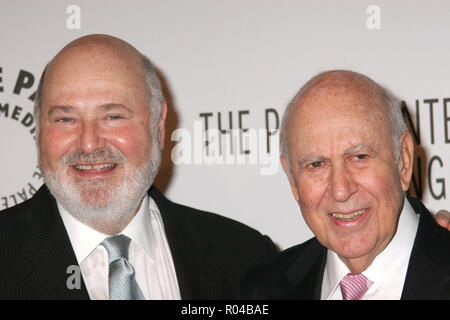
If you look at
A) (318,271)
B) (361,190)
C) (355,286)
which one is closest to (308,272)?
(318,271)

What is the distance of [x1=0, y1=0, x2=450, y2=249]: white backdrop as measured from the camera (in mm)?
2389

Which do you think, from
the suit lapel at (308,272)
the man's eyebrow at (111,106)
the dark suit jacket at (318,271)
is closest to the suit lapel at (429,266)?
the dark suit jacket at (318,271)

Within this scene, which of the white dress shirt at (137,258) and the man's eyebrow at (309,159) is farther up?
the man's eyebrow at (309,159)

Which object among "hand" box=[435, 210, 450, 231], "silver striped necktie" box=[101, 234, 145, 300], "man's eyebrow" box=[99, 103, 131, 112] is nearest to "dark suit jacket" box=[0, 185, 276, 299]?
"silver striped necktie" box=[101, 234, 145, 300]

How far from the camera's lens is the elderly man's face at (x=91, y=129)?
1800 millimetres

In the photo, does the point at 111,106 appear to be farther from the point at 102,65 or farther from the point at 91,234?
the point at 91,234

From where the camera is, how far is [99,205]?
1.82 meters

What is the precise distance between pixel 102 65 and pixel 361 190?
2.85ft

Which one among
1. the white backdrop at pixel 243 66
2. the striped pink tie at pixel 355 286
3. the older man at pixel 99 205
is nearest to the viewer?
the striped pink tie at pixel 355 286

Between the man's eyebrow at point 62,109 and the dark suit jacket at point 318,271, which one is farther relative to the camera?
the man's eyebrow at point 62,109

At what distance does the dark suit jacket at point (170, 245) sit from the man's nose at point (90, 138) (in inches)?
10.1

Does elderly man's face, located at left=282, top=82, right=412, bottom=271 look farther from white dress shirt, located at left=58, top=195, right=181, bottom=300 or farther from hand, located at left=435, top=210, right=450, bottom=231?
white dress shirt, located at left=58, top=195, right=181, bottom=300

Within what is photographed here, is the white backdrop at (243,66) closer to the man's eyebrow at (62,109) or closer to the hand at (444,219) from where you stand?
the hand at (444,219)
